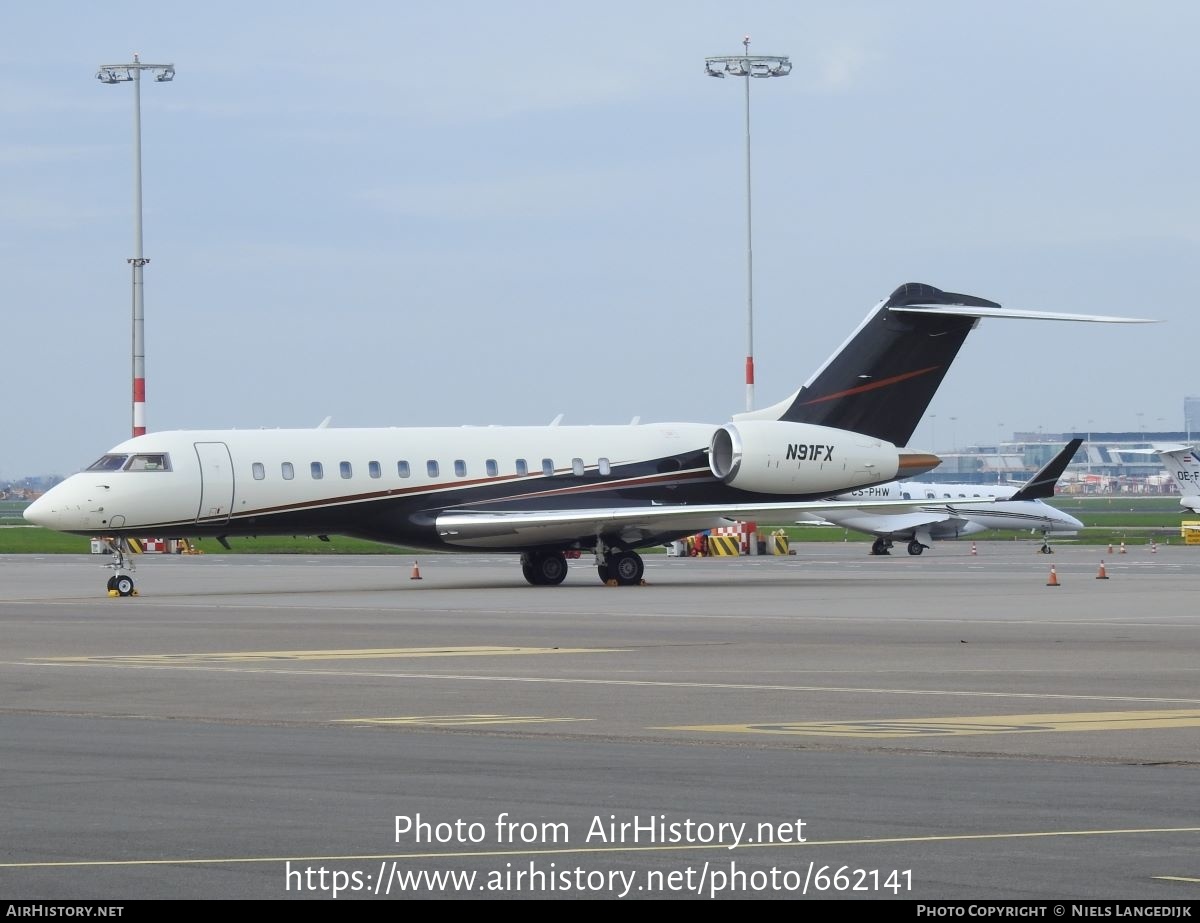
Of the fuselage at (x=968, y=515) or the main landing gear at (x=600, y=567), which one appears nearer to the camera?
the main landing gear at (x=600, y=567)

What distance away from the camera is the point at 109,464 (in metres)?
37.7

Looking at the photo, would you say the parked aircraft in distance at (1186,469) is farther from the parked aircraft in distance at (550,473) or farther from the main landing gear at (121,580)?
the main landing gear at (121,580)

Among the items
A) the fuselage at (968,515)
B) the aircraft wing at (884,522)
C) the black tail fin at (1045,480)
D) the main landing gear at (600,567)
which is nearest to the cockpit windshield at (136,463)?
the main landing gear at (600,567)

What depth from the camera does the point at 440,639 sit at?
25.0m

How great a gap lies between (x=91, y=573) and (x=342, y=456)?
1309 cm

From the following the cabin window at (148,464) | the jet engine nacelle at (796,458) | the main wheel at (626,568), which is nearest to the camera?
the cabin window at (148,464)

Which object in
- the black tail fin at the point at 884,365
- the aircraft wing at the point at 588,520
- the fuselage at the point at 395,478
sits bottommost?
the aircraft wing at the point at 588,520

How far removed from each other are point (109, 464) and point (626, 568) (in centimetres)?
1078

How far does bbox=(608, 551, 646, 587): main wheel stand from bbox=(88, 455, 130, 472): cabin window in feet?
33.7

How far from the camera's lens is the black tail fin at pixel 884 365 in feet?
139

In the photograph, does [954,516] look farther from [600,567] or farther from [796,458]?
[600,567]

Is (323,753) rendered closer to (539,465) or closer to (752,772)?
(752,772)

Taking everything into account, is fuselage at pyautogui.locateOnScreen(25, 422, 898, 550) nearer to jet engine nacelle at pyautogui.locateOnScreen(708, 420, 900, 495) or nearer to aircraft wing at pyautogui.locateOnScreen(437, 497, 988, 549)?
jet engine nacelle at pyautogui.locateOnScreen(708, 420, 900, 495)

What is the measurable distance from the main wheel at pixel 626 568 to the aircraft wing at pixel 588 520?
54cm
